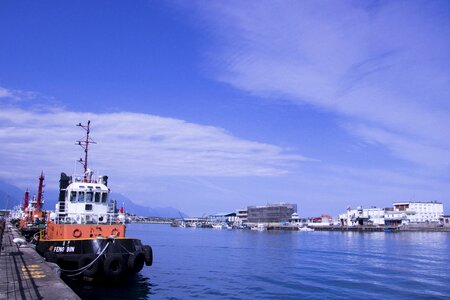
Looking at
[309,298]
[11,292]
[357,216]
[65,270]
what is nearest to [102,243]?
[65,270]

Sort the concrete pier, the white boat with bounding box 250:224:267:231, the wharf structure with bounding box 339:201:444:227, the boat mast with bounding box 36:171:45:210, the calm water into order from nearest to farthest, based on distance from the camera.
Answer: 1. the concrete pier
2. the calm water
3. the boat mast with bounding box 36:171:45:210
4. the wharf structure with bounding box 339:201:444:227
5. the white boat with bounding box 250:224:267:231

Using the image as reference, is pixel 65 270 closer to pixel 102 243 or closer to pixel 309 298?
pixel 102 243

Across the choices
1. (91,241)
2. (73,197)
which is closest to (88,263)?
(91,241)

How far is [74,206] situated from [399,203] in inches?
7208

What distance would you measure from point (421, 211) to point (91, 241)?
600ft

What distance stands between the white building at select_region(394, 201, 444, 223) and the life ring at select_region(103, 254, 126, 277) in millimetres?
168674

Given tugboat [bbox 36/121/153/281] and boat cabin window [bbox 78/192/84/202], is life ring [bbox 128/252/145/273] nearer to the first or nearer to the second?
tugboat [bbox 36/121/153/281]

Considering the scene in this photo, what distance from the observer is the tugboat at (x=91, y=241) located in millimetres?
24656

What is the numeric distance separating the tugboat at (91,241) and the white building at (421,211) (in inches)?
6559

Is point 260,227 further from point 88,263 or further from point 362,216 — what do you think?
point 88,263

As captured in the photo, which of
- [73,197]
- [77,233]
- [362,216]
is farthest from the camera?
[362,216]

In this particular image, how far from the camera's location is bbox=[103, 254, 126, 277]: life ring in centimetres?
2450

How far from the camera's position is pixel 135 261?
26031mm

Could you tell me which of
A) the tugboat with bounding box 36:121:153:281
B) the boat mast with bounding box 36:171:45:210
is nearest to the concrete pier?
the tugboat with bounding box 36:121:153:281
